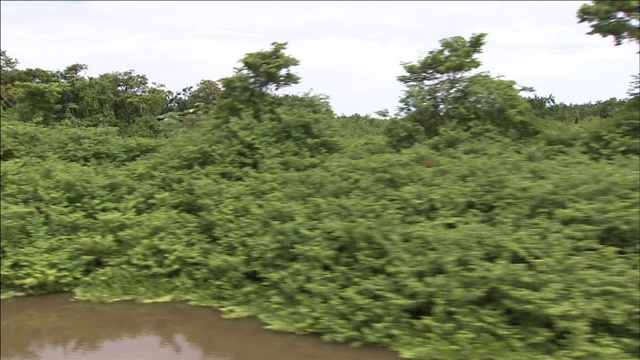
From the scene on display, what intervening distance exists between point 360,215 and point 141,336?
219 cm

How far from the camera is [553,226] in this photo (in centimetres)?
407

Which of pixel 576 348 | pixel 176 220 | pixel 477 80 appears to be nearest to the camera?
pixel 576 348

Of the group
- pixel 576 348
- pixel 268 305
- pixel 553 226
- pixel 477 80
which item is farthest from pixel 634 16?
pixel 268 305

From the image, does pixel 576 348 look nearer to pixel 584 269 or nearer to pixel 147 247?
pixel 584 269

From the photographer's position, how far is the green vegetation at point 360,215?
3.51m

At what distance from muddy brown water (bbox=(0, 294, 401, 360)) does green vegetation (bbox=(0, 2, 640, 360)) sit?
0.45 feet

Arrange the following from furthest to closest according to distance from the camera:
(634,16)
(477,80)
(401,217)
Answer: (477,80), (634,16), (401,217)

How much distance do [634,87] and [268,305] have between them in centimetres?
Answer: 544

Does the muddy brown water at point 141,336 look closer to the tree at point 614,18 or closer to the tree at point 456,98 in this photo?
the tree at point 456,98

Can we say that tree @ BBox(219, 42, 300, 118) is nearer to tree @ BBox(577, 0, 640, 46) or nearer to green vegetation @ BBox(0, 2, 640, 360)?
green vegetation @ BBox(0, 2, 640, 360)

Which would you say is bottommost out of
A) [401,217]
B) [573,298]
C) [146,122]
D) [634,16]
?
[573,298]

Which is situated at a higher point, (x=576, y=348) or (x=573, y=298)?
(x=573, y=298)

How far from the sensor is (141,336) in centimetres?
400

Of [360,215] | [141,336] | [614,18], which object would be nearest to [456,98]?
[614,18]
